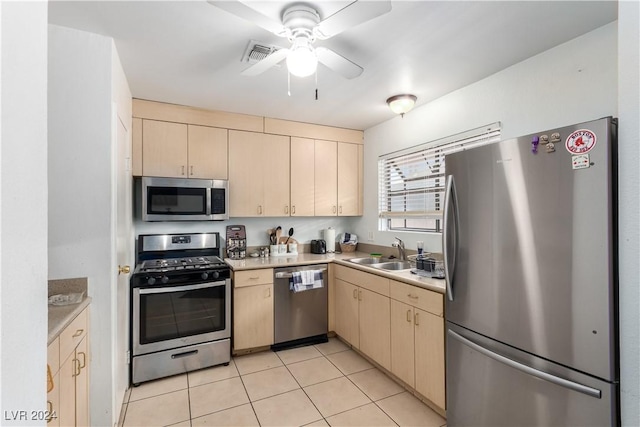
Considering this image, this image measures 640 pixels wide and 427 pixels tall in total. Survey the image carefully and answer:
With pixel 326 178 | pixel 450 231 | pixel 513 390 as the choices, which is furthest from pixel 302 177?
pixel 513 390

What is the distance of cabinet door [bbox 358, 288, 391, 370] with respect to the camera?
2.51 metres

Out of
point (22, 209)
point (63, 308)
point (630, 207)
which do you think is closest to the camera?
point (22, 209)

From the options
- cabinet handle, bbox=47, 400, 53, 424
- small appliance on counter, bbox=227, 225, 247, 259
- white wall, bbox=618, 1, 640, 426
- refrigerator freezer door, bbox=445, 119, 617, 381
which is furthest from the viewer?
small appliance on counter, bbox=227, 225, 247, 259

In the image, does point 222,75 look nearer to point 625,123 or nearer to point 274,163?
point 274,163

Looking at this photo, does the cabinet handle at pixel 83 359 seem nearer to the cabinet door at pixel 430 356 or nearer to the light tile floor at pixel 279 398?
the light tile floor at pixel 279 398

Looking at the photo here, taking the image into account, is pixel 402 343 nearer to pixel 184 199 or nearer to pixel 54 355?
pixel 54 355

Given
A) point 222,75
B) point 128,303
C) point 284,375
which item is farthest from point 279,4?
point 284,375

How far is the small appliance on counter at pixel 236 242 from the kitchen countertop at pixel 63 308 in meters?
1.63

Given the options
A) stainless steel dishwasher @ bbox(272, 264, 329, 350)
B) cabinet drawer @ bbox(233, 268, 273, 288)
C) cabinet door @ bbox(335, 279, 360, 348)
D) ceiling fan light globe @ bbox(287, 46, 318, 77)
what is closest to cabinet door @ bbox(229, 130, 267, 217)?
cabinet drawer @ bbox(233, 268, 273, 288)

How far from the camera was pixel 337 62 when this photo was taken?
173 cm

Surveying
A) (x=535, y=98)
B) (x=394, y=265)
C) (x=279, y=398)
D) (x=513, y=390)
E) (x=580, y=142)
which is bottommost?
(x=279, y=398)

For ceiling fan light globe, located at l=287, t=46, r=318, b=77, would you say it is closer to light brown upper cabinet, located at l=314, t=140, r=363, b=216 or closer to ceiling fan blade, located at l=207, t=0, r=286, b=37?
ceiling fan blade, located at l=207, t=0, r=286, b=37

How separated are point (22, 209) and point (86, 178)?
4.74ft

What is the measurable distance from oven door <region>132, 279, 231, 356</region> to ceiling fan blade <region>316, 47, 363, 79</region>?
201cm
